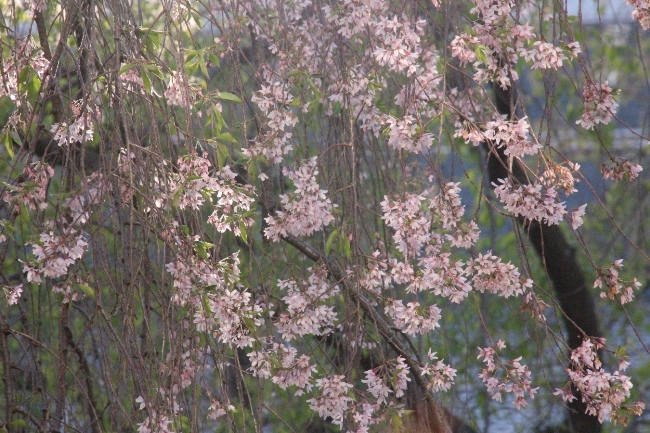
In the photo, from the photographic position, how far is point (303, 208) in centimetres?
213

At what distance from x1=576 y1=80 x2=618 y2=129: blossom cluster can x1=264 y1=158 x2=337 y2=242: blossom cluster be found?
0.62 m

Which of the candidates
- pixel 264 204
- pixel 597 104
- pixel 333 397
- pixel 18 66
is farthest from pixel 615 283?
pixel 18 66

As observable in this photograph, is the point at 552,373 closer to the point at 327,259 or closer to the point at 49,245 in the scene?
the point at 327,259

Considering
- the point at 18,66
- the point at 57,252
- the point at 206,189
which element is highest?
the point at 18,66

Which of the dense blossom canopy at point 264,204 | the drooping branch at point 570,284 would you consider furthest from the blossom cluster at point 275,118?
the drooping branch at point 570,284

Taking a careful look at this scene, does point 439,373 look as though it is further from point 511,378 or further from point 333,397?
point 333,397

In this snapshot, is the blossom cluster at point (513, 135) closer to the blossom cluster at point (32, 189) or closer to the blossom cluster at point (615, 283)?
the blossom cluster at point (615, 283)

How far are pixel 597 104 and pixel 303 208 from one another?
70 centimetres

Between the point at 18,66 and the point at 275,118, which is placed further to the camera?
the point at 275,118

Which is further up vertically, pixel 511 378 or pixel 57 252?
pixel 57 252

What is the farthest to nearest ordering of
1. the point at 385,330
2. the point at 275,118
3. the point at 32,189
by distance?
the point at 385,330 < the point at 275,118 < the point at 32,189

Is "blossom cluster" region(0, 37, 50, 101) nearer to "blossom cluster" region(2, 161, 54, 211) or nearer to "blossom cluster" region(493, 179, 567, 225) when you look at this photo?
"blossom cluster" region(2, 161, 54, 211)

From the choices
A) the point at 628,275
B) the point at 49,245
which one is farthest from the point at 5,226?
the point at 628,275

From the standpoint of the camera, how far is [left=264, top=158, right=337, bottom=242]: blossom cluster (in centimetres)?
212
